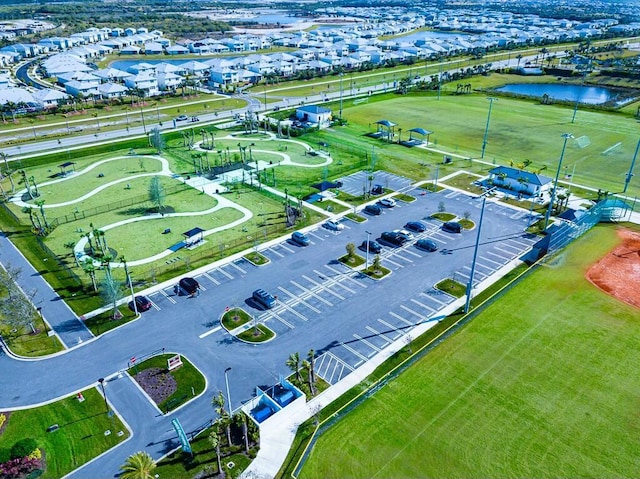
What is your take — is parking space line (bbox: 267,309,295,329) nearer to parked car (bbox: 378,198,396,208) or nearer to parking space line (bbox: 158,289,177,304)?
parking space line (bbox: 158,289,177,304)

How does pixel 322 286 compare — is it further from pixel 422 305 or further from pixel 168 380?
pixel 168 380

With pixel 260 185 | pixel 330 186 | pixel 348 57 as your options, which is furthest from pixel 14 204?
pixel 348 57

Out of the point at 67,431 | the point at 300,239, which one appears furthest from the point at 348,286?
the point at 67,431

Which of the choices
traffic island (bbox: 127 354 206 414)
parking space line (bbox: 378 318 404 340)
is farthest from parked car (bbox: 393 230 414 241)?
traffic island (bbox: 127 354 206 414)

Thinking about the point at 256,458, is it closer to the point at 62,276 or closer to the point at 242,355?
the point at 242,355

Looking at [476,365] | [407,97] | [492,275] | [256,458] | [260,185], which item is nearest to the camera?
[256,458]

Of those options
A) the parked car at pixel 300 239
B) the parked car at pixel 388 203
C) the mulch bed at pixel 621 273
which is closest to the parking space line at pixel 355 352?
the parked car at pixel 300 239
